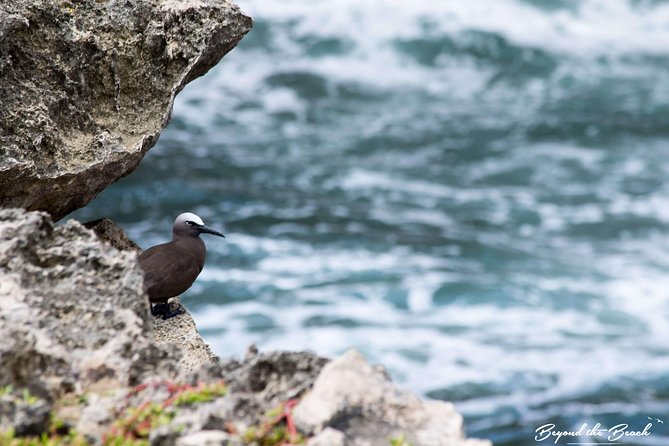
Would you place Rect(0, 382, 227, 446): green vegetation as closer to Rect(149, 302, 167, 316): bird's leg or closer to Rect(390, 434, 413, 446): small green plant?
Rect(390, 434, 413, 446): small green plant

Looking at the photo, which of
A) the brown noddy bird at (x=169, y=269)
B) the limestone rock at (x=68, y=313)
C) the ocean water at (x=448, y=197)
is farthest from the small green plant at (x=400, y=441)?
the ocean water at (x=448, y=197)

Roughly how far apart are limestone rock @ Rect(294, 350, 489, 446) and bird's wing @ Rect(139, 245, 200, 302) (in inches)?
70.3

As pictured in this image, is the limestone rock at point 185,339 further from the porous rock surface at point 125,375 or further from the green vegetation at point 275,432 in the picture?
the green vegetation at point 275,432

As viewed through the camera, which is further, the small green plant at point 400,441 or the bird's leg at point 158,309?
the bird's leg at point 158,309

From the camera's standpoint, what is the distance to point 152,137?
5.00m

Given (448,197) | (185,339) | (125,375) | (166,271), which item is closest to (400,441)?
(125,375)

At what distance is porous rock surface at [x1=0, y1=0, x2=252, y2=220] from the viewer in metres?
4.67

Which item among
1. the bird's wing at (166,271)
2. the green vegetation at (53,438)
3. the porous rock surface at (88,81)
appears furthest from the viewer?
the bird's wing at (166,271)

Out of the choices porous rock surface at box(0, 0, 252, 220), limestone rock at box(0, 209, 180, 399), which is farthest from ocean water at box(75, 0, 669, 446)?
limestone rock at box(0, 209, 180, 399)

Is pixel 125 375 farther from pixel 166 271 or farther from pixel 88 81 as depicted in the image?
pixel 88 81

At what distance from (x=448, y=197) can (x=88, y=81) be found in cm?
1100

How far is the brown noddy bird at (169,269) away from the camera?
4.89 m

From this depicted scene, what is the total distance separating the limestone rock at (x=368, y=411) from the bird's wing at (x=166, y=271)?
1.78m

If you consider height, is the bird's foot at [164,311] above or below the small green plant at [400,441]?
above
